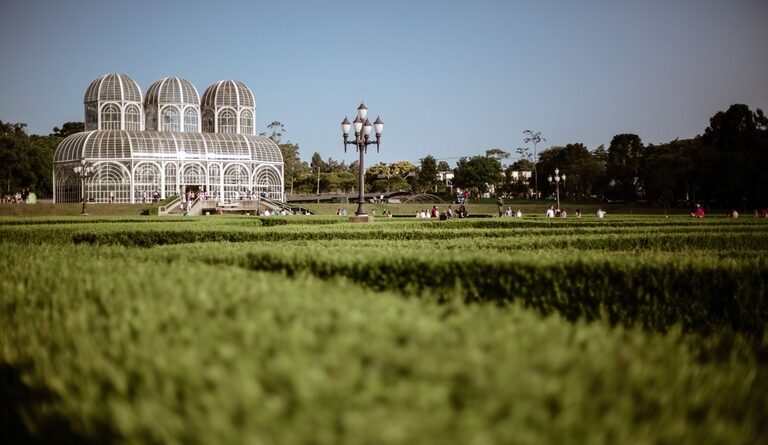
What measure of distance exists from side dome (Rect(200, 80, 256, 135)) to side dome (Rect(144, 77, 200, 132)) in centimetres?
195

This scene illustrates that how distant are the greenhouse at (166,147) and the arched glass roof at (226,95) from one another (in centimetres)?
12

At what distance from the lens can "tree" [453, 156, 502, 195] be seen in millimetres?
96312

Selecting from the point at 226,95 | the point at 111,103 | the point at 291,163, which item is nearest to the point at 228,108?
the point at 226,95

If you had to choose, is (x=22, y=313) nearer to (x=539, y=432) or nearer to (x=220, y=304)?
(x=220, y=304)

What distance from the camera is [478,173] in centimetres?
9638

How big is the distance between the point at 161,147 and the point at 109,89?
11338 mm

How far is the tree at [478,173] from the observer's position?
9631 centimetres

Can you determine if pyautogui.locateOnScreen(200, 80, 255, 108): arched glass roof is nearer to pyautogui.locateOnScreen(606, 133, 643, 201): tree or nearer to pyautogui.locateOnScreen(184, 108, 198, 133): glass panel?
pyautogui.locateOnScreen(184, 108, 198, 133): glass panel

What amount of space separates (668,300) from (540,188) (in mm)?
106235

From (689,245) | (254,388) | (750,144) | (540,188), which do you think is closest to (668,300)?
(254,388)

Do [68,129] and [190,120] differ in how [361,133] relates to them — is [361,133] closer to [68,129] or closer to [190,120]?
[190,120]

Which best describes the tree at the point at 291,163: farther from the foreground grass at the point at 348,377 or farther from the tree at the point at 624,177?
Result: the foreground grass at the point at 348,377

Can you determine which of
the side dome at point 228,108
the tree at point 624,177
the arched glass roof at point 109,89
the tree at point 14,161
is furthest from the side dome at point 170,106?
the tree at point 624,177

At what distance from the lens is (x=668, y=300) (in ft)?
24.7
